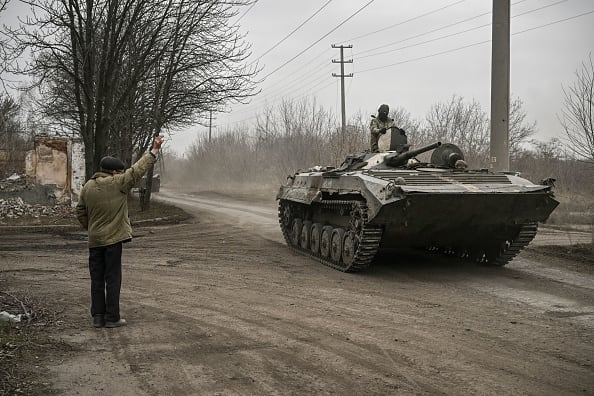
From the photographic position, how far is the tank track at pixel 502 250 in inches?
378

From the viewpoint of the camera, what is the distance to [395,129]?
11641mm

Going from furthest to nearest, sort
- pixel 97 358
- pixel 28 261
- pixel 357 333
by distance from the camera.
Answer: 1. pixel 28 261
2. pixel 357 333
3. pixel 97 358

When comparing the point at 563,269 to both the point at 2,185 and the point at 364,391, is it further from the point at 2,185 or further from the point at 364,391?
the point at 2,185

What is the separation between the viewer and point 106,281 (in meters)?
6.29

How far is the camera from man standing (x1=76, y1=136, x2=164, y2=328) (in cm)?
620

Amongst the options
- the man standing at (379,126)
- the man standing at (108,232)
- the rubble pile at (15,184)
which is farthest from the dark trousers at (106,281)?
the rubble pile at (15,184)

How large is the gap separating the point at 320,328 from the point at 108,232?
215cm

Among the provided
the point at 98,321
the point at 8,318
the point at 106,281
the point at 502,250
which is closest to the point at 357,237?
the point at 502,250

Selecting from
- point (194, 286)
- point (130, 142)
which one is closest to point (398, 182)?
point (194, 286)

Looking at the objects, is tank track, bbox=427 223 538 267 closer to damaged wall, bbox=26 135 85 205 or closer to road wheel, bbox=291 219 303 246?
road wheel, bbox=291 219 303 246

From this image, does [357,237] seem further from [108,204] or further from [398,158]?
[108,204]

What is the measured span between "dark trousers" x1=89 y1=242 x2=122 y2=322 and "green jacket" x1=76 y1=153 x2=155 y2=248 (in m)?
0.09

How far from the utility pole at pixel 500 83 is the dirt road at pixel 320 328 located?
2.93 meters

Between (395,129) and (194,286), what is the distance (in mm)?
4991
